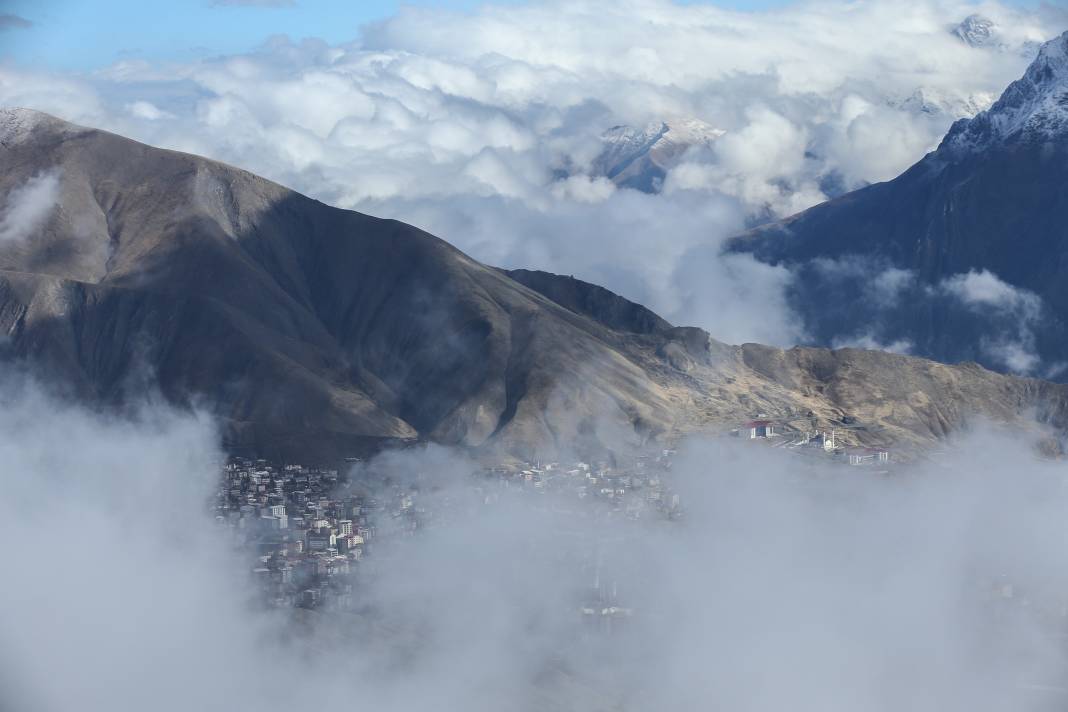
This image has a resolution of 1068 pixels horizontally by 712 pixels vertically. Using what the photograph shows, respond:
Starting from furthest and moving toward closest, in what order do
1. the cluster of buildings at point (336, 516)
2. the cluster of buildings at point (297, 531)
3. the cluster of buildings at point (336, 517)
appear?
the cluster of buildings at point (336, 516)
the cluster of buildings at point (336, 517)
the cluster of buildings at point (297, 531)

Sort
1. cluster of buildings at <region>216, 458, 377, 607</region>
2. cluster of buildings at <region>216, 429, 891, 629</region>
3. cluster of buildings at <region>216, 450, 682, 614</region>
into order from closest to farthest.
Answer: cluster of buildings at <region>216, 458, 377, 607</region> < cluster of buildings at <region>216, 450, 682, 614</region> < cluster of buildings at <region>216, 429, 891, 629</region>

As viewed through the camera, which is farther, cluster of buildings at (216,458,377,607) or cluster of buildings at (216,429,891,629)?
cluster of buildings at (216,429,891,629)

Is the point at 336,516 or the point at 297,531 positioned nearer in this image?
the point at 297,531

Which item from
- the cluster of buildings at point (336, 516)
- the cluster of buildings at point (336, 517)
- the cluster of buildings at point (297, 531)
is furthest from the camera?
the cluster of buildings at point (336, 516)

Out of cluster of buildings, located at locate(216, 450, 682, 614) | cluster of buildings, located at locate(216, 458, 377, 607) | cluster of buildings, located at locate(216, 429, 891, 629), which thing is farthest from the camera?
cluster of buildings, located at locate(216, 429, 891, 629)

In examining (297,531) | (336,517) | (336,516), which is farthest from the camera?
(336,516)

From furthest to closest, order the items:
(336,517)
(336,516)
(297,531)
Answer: (336,516) < (336,517) < (297,531)

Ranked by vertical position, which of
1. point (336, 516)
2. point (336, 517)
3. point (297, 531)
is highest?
point (297, 531)

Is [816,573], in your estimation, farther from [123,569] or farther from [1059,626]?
[123,569]

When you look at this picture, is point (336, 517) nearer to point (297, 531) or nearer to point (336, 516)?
point (336, 516)

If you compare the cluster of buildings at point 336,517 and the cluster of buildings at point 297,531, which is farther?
the cluster of buildings at point 336,517

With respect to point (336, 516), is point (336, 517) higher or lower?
higher

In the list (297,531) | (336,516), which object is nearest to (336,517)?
(336,516)
